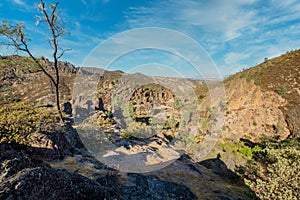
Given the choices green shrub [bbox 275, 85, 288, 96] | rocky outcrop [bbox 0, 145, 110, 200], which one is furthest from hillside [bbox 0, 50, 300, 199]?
green shrub [bbox 275, 85, 288, 96]

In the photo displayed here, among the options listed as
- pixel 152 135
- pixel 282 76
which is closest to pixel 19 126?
pixel 152 135

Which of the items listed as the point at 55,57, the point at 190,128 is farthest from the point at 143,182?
the point at 55,57

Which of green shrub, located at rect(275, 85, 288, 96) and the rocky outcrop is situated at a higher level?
green shrub, located at rect(275, 85, 288, 96)

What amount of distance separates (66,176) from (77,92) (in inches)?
524

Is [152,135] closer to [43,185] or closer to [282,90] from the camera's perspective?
[43,185]

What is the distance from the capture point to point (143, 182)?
842 centimetres

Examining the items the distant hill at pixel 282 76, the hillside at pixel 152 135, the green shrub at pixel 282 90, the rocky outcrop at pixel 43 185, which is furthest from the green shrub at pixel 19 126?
the green shrub at pixel 282 90

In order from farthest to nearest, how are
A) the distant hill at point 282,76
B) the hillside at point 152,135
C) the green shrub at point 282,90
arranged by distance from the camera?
the green shrub at point 282,90, the distant hill at point 282,76, the hillside at point 152,135

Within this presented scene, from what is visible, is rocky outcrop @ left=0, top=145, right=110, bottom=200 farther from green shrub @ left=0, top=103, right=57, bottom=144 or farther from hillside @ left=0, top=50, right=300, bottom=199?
green shrub @ left=0, top=103, right=57, bottom=144

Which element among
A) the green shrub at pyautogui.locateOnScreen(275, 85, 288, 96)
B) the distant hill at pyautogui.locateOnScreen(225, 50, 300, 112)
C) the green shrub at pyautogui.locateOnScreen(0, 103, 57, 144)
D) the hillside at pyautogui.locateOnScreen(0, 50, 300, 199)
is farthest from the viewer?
the green shrub at pyautogui.locateOnScreen(275, 85, 288, 96)

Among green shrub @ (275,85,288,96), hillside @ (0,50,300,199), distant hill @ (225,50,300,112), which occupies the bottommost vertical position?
hillside @ (0,50,300,199)

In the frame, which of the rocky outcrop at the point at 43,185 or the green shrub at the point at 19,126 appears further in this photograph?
the green shrub at the point at 19,126

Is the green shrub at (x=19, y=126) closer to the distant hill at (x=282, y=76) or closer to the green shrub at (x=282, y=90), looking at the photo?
the distant hill at (x=282, y=76)

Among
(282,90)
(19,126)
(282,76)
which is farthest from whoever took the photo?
(282,76)
